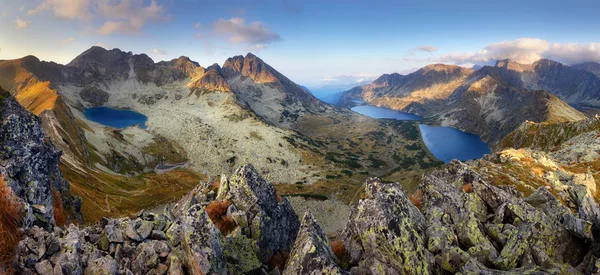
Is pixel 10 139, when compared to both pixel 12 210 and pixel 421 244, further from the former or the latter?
pixel 421 244

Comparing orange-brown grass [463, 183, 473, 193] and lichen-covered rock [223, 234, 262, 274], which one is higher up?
Result: orange-brown grass [463, 183, 473, 193]

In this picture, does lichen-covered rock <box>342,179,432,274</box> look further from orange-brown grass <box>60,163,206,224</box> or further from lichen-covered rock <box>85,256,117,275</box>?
orange-brown grass <box>60,163,206,224</box>

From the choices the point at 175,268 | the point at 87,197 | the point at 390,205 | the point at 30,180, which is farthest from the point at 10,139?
the point at 390,205

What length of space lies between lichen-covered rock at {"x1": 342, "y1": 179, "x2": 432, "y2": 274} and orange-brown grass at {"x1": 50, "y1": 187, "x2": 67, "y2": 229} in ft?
83.9

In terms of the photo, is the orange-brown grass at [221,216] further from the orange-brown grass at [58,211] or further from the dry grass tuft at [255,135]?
the dry grass tuft at [255,135]

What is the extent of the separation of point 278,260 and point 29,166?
22.1 m

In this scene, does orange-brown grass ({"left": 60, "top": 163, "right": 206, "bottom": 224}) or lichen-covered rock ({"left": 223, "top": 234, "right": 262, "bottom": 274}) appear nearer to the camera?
lichen-covered rock ({"left": 223, "top": 234, "right": 262, "bottom": 274})

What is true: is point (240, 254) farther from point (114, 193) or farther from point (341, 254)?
point (114, 193)

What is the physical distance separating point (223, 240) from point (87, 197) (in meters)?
48.9

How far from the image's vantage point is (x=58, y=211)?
2738 centimetres

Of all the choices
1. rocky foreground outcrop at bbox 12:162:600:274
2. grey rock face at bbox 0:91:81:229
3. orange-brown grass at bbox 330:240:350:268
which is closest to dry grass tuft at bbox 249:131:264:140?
grey rock face at bbox 0:91:81:229

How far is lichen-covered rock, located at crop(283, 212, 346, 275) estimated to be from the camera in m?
14.0

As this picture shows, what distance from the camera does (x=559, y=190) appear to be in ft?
97.4

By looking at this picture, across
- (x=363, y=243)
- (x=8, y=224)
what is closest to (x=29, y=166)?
(x=8, y=224)
